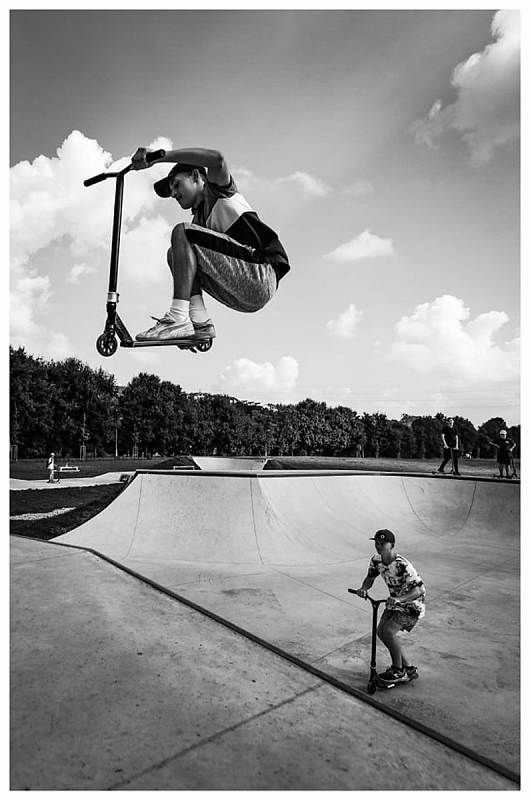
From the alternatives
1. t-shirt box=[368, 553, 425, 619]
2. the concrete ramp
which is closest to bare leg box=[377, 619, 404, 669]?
t-shirt box=[368, 553, 425, 619]

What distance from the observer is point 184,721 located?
140 inches

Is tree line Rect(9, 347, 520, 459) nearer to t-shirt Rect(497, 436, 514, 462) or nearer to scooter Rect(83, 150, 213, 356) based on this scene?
t-shirt Rect(497, 436, 514, 462)

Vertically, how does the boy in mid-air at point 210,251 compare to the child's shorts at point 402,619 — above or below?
above

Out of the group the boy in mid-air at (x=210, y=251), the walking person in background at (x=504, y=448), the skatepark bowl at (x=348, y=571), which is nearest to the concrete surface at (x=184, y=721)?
the skatepark bowl at (x=348, y=571)

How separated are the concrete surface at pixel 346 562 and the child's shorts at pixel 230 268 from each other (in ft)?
11.9

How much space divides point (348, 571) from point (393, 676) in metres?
4.10

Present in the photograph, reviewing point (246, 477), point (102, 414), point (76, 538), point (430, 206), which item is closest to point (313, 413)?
point (246, 477)

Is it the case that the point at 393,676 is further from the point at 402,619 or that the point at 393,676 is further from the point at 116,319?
the point at 116,319

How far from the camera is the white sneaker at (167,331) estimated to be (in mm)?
2936

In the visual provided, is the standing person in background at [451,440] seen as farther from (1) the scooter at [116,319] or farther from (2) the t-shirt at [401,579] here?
(1) the scooter at [116,319]

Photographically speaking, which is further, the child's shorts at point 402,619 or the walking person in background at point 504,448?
the walking person in background at point 504,448

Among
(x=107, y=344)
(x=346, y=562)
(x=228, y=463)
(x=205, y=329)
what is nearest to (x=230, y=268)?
(x=205, y=329)

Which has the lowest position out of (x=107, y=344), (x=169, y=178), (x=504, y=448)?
(x=504, y=448)
